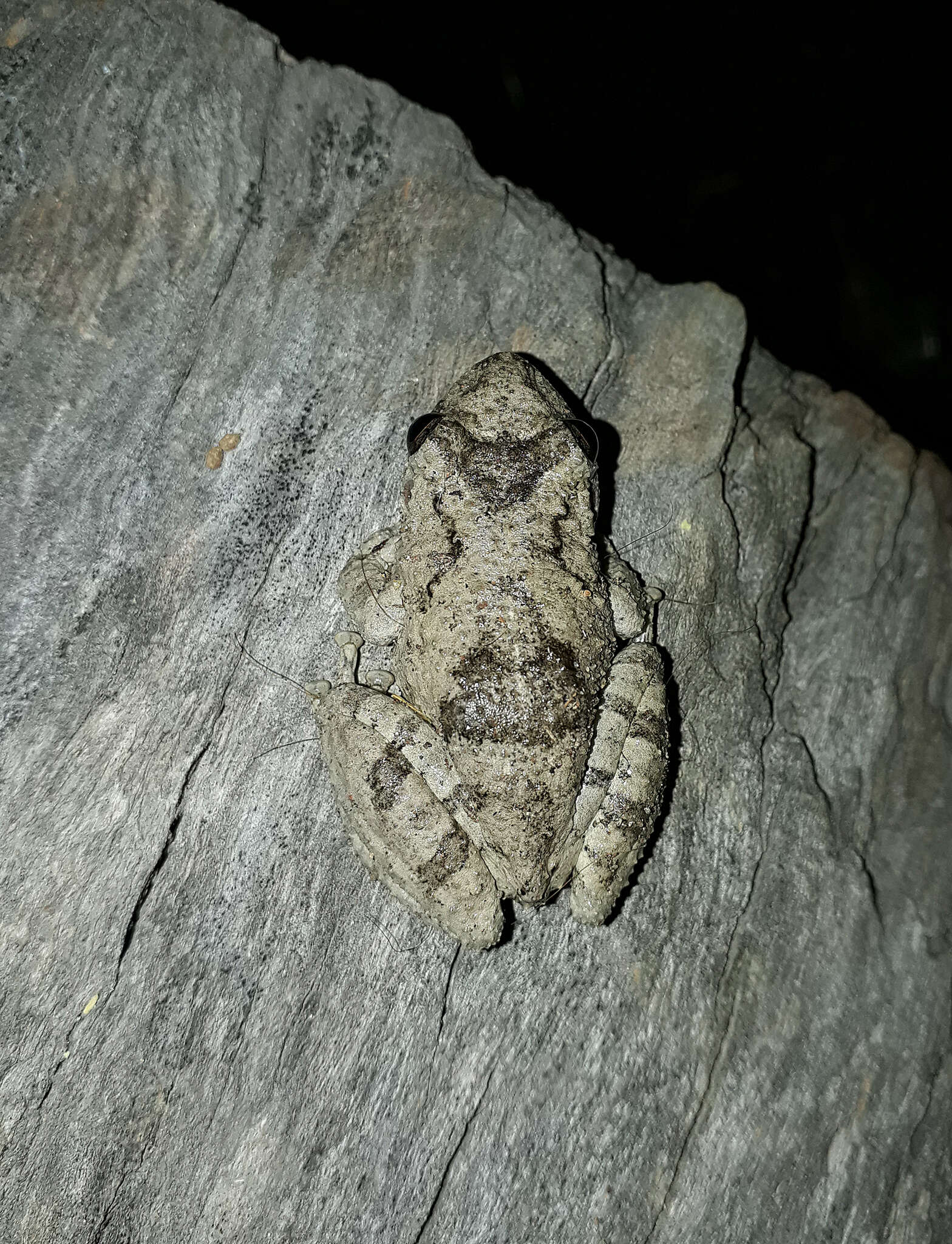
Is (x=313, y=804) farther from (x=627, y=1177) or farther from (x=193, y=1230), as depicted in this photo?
(x=627, y=1177)

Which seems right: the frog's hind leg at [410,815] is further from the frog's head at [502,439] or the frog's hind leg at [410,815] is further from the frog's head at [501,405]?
the frog's head at [501,405]

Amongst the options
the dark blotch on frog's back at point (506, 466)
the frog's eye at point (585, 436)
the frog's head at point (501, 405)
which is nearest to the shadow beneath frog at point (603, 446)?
the frog's eye at point (585, 436)

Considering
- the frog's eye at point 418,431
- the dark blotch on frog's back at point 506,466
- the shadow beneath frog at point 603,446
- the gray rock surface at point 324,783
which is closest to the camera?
the gray rock surface at point 324,783

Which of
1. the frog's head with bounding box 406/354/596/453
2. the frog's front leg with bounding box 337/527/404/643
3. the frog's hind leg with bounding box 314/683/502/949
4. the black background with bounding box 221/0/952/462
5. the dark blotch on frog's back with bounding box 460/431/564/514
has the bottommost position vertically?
the frog's hind leg with bounding box 314/683/502/949

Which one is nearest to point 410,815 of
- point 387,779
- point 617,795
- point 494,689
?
point 387,779

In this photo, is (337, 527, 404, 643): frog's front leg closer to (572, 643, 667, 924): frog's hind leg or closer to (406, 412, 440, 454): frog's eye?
(406, 412, 440, 454): frog's eye

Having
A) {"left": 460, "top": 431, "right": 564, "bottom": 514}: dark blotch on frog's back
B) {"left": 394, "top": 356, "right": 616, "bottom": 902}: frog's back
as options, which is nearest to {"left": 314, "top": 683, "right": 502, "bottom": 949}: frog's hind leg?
{"left": 394, "top": 356, "right": 616, "bottom": 902}: frog's back

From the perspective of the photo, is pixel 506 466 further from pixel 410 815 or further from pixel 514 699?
pixel 410 815
